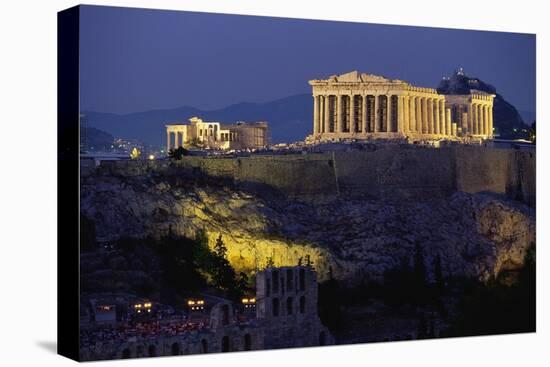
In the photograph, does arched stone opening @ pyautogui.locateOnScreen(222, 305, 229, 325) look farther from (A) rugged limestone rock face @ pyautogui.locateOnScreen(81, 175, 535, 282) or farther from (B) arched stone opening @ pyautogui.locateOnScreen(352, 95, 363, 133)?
(B) arched stone opening @ pyautogui.locateOnScreen(352, 95, 363, 133)

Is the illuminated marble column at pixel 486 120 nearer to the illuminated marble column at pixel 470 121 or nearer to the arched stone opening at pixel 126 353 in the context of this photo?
the illuminated marble column at pixel 470 121

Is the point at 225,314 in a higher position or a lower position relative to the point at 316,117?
lower

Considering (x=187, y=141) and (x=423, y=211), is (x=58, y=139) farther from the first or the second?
(x=423, y=211)

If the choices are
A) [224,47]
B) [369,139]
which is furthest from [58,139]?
[369,139]

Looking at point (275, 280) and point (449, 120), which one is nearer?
point (275, 280)

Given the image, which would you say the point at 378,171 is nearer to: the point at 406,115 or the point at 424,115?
the point at 406,115

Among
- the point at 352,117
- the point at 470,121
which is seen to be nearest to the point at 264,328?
the point at 352,117
